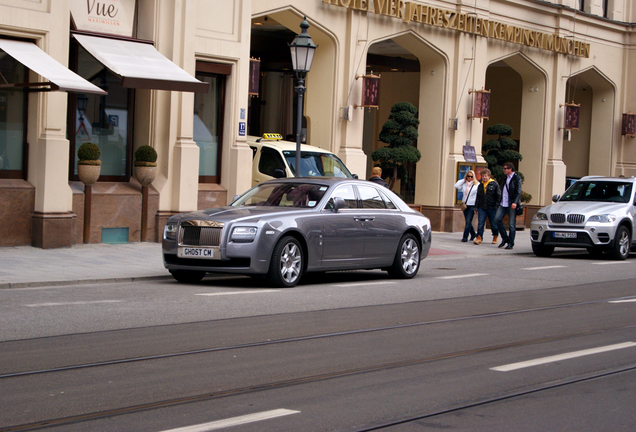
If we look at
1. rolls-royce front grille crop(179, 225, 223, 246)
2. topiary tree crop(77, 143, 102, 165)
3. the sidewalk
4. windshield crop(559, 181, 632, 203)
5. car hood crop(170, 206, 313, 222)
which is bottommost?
the sidewalk

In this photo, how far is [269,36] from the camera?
90.3 ft

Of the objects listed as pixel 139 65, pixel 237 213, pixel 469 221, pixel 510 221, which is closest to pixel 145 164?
pixel 139 65

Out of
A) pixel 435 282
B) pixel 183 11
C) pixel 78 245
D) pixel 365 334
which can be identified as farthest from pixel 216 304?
pixel 183 11

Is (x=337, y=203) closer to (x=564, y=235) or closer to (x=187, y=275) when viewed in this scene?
(x=187, y=275)

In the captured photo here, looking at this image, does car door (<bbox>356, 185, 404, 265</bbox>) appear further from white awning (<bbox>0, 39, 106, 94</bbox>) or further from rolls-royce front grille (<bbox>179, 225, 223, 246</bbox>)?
white awning (<bbox>0, 39, 106, 94</bbox>)

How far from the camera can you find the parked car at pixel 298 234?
1129cm

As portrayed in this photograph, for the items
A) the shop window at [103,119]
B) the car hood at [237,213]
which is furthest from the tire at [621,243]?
the shop window at [103,119]

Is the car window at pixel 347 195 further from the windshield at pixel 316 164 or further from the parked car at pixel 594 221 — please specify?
the parked car at pixel 594 221

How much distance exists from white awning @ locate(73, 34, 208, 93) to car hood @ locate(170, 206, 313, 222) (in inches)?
178

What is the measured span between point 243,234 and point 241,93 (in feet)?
28.6

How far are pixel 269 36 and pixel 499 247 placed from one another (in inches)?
430

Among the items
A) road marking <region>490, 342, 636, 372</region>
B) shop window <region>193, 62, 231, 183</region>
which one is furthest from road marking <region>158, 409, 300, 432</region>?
shop window <region>193, 62, 231, 183</region>

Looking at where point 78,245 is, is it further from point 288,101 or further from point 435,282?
point 288,101

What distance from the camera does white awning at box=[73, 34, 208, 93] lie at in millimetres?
15734
